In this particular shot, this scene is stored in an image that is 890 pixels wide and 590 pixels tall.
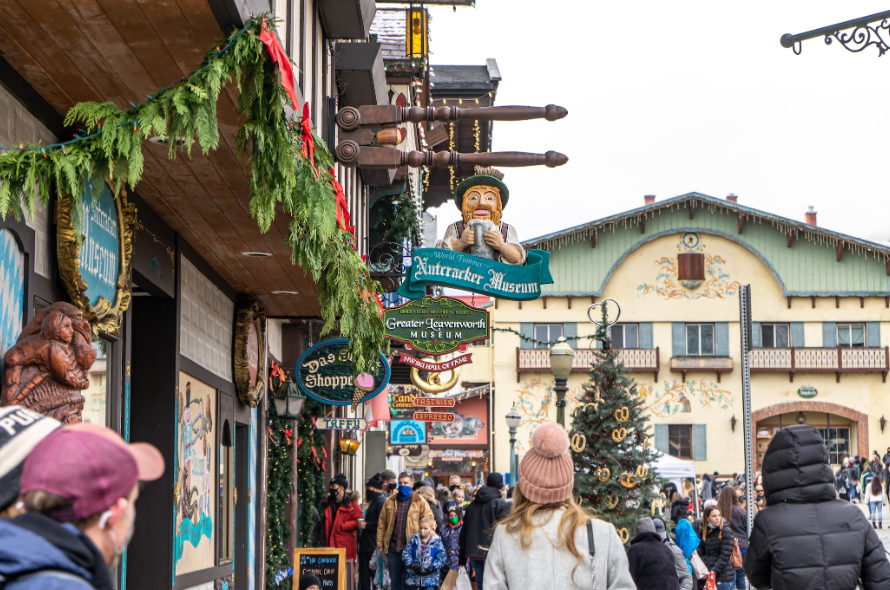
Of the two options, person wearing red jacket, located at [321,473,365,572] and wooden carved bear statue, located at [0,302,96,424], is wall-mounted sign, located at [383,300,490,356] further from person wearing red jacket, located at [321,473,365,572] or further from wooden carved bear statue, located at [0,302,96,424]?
wooden carved bear statue, located at [0,302,96,424]

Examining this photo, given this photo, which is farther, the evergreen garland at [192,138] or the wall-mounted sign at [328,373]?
the wall-mounted sign at [328,373]

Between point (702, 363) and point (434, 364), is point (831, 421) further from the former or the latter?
point (434, 364)

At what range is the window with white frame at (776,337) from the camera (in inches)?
1869

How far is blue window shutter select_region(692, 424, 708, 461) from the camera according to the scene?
1816 inches

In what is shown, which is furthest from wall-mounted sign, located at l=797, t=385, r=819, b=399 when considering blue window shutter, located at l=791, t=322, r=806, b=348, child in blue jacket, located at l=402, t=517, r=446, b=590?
child in blue jacket, located at l=402, t=517, r=446, b=590

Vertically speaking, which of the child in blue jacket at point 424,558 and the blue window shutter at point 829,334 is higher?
the blue window shutter at point 829,334

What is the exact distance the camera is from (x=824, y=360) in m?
46.6

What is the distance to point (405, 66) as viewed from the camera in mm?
21781

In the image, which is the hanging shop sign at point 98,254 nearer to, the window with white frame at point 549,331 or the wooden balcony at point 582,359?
the wooden balcony at point 582,359

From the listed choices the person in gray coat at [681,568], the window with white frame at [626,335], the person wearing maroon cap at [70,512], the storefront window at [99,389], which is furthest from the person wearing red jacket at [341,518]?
the window with white frame at [626,335]

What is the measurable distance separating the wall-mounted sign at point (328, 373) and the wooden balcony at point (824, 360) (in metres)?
35.4

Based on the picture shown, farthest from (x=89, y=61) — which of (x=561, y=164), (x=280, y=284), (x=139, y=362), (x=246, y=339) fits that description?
(x=246, y=339)

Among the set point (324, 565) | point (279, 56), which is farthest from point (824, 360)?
point (279, 56)

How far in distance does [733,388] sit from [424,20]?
27.9 metres
